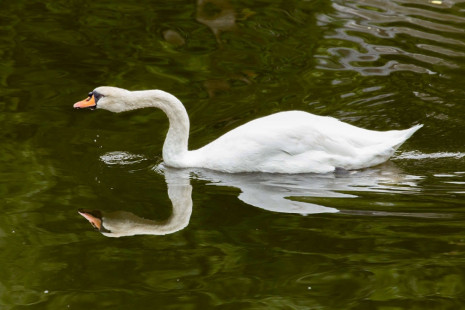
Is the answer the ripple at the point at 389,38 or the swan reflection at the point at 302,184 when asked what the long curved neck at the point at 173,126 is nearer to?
the swan reflection at the point at 302,184

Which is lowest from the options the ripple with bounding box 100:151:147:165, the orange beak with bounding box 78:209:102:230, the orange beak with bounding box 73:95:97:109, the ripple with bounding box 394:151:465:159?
the ripple with bounding box 100:151:147:165

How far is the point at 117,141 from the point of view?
32.2 ft

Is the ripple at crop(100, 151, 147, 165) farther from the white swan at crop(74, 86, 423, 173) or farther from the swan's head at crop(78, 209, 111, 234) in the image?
the swan's head at crop(78, 209, 111, 234)

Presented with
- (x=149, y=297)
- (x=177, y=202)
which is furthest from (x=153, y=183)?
(x=149, y=297)

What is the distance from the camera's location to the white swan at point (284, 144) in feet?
28.8

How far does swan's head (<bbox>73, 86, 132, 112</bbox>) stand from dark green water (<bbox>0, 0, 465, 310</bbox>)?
56cm

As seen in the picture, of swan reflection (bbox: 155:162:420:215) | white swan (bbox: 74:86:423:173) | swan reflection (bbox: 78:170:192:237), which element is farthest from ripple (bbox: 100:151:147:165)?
swan reflection (bbox: 78:170:192:237)

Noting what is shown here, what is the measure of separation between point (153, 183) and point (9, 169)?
135 cm

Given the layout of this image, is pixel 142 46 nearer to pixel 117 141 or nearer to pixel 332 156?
pixel 117 141

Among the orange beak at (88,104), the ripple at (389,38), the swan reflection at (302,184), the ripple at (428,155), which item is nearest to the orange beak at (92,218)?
the swan reflection at (302,184)

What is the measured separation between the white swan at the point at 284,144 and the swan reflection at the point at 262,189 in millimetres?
86

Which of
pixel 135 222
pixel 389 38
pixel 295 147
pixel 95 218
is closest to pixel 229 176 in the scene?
pixel 295 147

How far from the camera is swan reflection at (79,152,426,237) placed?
7.36 m

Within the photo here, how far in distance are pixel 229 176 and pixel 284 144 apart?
0.60 meters
